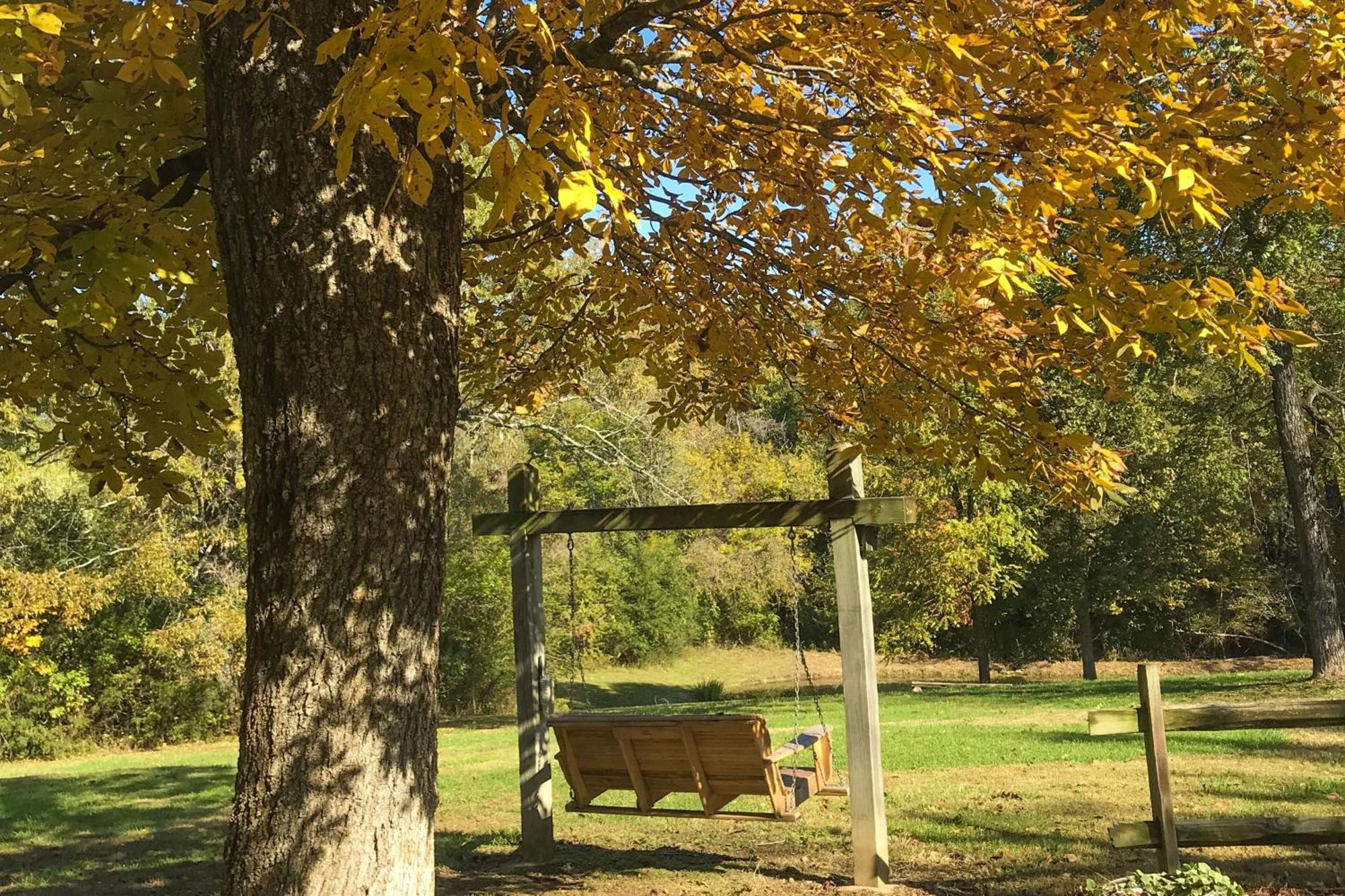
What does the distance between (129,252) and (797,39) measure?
8.00ft

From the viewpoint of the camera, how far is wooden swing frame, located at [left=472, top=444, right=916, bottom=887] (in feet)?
19.4

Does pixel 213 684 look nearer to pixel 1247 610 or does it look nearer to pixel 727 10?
pixel 727 10

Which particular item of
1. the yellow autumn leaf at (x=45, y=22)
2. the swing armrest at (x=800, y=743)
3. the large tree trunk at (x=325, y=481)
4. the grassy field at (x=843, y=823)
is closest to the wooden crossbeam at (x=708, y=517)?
the swing armrest at (x=800, y=743)

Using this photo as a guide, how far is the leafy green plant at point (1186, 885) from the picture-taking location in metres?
4.38

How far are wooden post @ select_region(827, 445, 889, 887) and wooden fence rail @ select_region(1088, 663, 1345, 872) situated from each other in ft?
3.73

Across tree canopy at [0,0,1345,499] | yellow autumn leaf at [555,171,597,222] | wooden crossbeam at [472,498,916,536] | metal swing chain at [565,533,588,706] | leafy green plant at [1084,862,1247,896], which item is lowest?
leafy green plant at [1084,862,1247,896]

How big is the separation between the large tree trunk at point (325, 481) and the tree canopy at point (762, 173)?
0.40 ft

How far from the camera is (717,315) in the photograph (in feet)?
18.6

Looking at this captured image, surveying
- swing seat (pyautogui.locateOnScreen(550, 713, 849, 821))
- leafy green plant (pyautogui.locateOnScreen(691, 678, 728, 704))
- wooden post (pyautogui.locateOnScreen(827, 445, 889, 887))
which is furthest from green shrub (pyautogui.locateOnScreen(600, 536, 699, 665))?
wooden post (pyautogui.locateOnScreen(827, 445, 889, 887))

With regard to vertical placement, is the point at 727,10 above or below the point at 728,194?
above

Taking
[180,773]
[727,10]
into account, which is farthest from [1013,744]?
[180,773]

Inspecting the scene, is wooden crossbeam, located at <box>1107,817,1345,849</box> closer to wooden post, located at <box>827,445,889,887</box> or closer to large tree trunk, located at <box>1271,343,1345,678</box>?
wooden post, located at <box>827,445,889,887</box>

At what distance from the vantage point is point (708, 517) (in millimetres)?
6418

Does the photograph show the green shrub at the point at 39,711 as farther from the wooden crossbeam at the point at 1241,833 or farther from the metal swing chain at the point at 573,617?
the wooden crossbeam at the point at 1241,833
